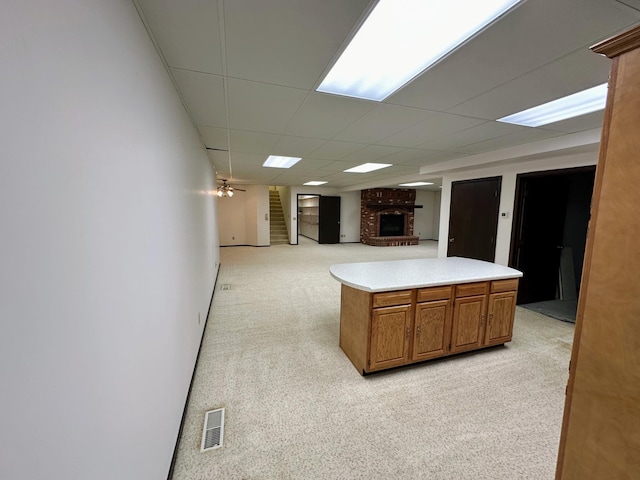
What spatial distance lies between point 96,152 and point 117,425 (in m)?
0.89

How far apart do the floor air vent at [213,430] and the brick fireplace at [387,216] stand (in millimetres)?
8672

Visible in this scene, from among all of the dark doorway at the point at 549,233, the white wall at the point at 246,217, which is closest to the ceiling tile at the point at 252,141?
the dark doorway at the point at 549,233

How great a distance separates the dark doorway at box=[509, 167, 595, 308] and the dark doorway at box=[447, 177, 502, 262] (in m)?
0.34

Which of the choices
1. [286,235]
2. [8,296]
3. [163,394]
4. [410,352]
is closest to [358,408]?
[410,352]

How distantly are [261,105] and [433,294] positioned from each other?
2227 millimetres

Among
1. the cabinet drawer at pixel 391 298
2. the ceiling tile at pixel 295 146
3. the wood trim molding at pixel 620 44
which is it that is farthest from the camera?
the ceiling tile at pixel 295 146

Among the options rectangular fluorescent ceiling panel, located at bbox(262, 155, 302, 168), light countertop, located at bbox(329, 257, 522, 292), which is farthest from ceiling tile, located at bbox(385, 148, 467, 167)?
light countertop, located at bbox(329, 257, 522, 292)

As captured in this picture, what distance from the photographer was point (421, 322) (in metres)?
2.32

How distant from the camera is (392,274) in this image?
2498 mm

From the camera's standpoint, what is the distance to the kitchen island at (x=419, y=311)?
7.20 ft

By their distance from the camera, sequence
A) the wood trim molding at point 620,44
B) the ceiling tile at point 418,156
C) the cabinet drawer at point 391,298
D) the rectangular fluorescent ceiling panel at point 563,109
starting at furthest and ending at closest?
the ceiling tile at point 418,156
the cabinet drawer at point 391,298
the rectangular fluorescent ceiling panel at point 563,109
the wood trim molding at point 620,44

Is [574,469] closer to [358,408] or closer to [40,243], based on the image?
[358,408]

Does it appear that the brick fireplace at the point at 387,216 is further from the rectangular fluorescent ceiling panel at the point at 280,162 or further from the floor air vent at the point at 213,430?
the floor air vent at the point at 213,430

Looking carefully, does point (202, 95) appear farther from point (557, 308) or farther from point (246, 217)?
point (246, 217)
